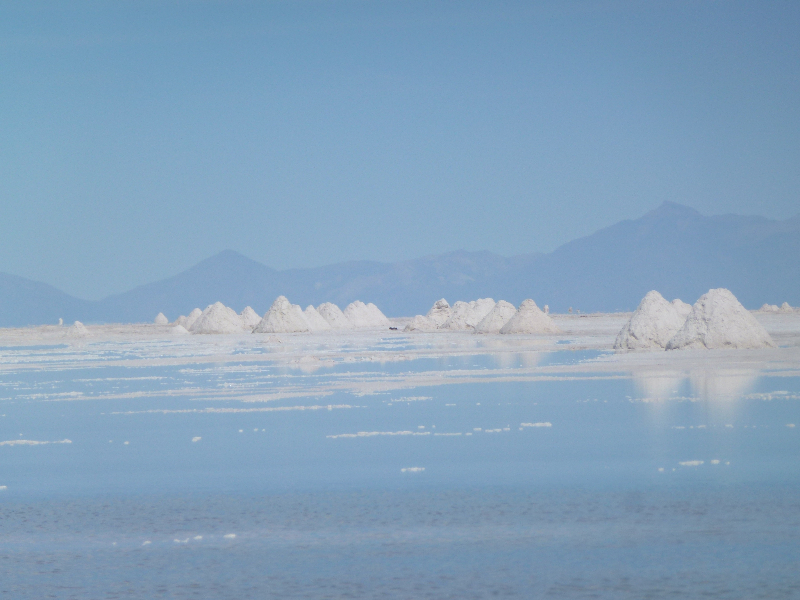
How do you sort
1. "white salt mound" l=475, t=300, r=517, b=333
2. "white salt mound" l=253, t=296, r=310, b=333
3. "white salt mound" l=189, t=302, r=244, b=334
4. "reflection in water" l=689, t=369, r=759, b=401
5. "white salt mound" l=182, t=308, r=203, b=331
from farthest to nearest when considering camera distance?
"white salt mound" l=182, t=308, r=203, b=331
"white salt mound" l=189, t=302, r=244, b=334
"white salt mound" l=253, t=296, r=310, b=333
"white salt mound" l=475, t=300, r=517, b=333
"reflection in water" l=689, t=369, r=759, b=401

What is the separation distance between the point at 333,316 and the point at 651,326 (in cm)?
3492

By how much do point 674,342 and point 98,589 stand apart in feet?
59.1

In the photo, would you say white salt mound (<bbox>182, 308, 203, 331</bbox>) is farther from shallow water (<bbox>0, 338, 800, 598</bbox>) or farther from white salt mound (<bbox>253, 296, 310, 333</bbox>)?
shallow water (<bbox>0, 338, 800, 598</bbox>)

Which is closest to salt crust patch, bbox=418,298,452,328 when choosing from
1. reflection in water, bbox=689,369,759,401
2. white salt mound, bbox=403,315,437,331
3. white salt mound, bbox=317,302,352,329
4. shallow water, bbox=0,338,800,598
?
white salt mound, bbox=403,315,437,331

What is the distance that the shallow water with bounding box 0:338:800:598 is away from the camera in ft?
17.1

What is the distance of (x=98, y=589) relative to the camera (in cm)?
514

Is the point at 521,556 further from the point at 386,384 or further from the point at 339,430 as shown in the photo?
the point at 386,384

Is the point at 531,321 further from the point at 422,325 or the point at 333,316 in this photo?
the point at 333,316

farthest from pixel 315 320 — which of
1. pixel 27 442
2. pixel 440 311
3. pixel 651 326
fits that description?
pixel 27 442

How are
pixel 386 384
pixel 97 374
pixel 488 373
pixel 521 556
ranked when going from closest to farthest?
pixel 521 556 → pixel 386 384 → pixel 488 373 → pixel 97 374

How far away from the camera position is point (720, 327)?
20812 millimetres

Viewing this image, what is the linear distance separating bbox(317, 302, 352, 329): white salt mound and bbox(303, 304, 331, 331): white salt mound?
2.48m

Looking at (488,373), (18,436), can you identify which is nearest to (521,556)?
(18,436)

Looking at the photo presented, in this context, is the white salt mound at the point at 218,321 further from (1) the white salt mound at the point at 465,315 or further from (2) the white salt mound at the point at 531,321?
(2) the white salt mound at the point at 531,321
